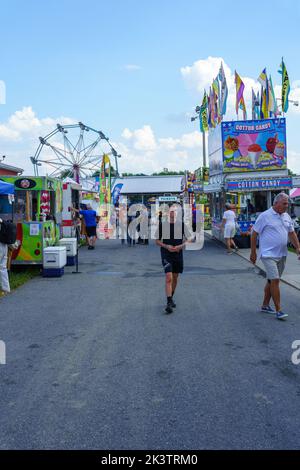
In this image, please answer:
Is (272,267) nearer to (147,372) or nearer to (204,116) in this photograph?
(147,372)

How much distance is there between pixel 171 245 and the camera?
829 centimetres

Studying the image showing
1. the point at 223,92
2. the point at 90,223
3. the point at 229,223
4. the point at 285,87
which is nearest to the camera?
the point at 229,223

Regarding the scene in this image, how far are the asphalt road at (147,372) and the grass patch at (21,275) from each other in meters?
1.33

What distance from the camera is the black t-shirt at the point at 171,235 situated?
27.3ft

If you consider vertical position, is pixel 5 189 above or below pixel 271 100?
below

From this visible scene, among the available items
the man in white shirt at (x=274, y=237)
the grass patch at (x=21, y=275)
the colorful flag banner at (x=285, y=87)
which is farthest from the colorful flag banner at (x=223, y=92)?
the man in white shirt at (x=274, y=237)

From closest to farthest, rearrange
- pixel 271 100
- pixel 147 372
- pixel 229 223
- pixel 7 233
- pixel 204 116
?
pixel 147 372, pixel 7 233, pixel 229 223, pixel 271 100, pixel 204 116

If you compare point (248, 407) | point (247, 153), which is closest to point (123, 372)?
point (248, 407)

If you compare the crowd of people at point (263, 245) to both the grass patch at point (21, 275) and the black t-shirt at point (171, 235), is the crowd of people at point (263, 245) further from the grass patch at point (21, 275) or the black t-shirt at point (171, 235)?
the grass patch at point (21, 275)

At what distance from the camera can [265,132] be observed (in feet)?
64.0

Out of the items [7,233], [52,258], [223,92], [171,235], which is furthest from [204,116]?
[171,235]

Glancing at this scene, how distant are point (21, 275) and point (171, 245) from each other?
5522 millimetres

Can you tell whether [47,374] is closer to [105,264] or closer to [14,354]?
[14,354]

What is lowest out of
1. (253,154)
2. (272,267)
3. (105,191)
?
(272,267)
